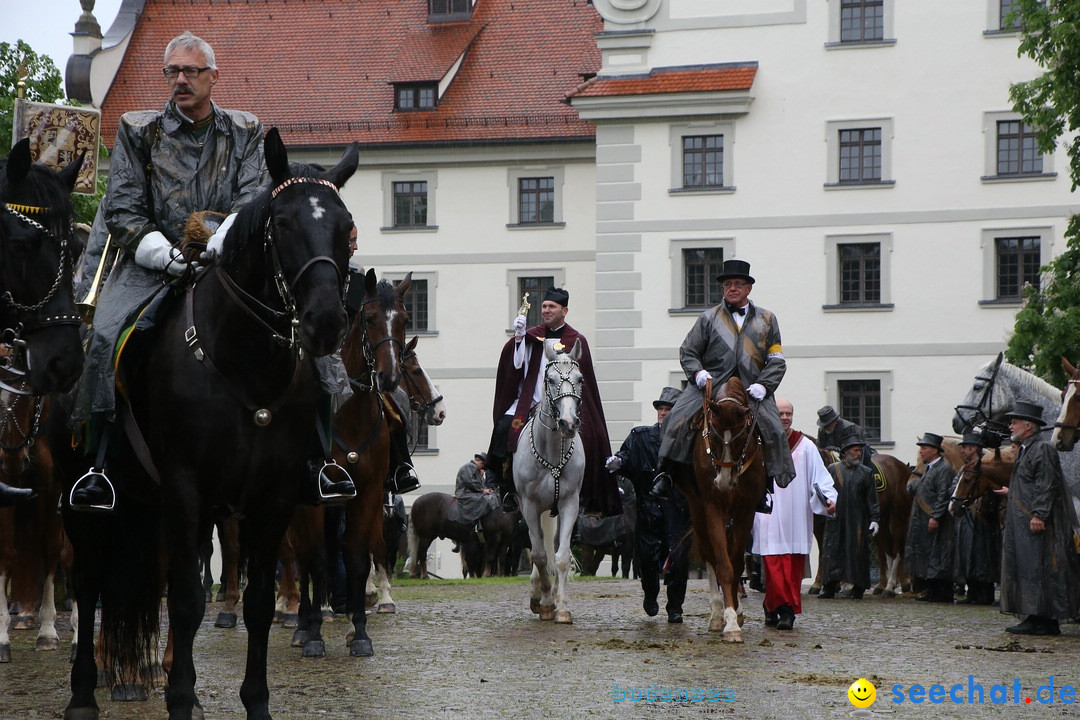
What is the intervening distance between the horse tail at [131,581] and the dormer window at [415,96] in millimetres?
45335

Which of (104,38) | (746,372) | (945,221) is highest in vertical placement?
(104,38)

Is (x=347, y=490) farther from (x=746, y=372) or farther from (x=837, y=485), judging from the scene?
(x=837, y=485)

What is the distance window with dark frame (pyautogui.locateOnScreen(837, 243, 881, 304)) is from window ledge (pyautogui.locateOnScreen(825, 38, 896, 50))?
17.0 ft

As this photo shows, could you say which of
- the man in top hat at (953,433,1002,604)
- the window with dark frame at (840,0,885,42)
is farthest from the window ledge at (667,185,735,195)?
the man in top hat at (953,433,1002,604)

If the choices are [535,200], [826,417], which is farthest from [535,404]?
[535,200]

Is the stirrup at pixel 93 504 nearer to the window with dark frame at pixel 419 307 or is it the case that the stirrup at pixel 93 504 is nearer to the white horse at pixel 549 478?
the white horse at pixel 549 478

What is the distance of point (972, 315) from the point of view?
4338 centimetres

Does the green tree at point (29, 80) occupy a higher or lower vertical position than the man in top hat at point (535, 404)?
higher

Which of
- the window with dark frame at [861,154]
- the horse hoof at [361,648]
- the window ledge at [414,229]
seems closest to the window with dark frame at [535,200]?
the window ledge at [414,229]

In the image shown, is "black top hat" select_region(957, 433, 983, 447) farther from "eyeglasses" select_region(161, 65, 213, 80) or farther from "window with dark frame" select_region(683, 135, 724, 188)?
"window with dark frame" select_region(683, 135, 724, 188)

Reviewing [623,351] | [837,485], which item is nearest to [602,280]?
[623,351]

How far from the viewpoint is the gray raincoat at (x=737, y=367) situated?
13.9 meters

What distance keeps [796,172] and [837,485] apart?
71.2 ft

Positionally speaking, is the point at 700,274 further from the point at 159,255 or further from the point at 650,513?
the point at 159,255
